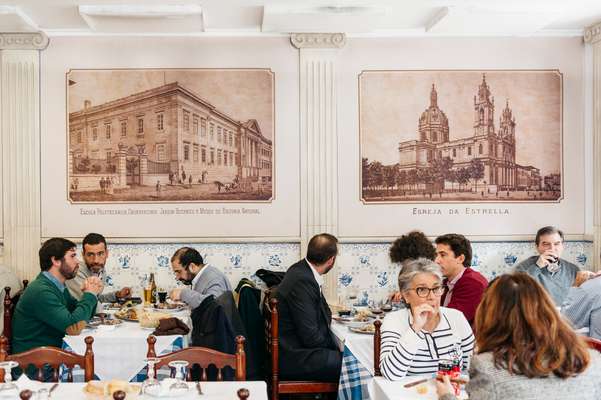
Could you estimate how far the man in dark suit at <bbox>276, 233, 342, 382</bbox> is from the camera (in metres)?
4.53

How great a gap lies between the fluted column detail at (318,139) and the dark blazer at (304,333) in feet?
6.14

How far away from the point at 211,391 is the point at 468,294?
2.08 meters

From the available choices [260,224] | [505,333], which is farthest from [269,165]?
[505,333]

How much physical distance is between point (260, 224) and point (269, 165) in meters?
0.58

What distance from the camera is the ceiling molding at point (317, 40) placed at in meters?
6.51

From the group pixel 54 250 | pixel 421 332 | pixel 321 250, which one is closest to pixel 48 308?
pixel 54 250

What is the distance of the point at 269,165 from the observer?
21.6ft

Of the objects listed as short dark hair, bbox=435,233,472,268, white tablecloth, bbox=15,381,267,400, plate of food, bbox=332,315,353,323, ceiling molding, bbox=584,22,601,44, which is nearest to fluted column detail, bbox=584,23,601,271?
ceiling molding, bbox=584,22,601,44

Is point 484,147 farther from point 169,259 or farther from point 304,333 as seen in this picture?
point 169,259

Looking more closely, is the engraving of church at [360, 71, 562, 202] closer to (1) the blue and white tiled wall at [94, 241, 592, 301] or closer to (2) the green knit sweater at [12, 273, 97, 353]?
(1) the blue and white tiled wall at [94, 241, 592, 301]

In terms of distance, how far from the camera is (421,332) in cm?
341

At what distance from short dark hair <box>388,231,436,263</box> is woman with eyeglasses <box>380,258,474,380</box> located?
4.03 ft

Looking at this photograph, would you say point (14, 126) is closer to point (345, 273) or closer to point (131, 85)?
point (131, 85)

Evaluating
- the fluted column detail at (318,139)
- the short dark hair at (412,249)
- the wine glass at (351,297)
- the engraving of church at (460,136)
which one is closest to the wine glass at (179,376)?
the short dark hair at (412,249)
